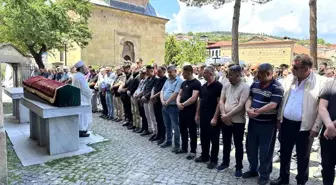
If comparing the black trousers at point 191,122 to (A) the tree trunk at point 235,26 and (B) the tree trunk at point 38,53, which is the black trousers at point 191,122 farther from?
(B) the tree trunk at point 38,53

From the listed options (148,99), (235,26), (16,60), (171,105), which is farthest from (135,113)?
(16,60)

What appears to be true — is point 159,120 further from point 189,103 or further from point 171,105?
point 189,103

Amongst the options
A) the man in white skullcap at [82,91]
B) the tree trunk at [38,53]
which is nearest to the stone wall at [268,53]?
the tree trunk at [38,53]

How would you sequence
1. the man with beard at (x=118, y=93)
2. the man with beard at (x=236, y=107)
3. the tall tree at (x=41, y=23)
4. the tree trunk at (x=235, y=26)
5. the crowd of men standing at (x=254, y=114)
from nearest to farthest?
the crowd of men standing at (x=254, y=114), the man with beard at (x=236, y=107), the man with beard at (x=118, y=93), the tree trunk at (x=235, y=26), the tall tree at (x=41, y=23)

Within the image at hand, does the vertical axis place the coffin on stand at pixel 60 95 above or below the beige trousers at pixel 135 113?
above

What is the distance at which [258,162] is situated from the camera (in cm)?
477

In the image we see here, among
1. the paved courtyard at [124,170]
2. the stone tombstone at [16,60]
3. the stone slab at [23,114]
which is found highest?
the stone tombstone at [16,60]

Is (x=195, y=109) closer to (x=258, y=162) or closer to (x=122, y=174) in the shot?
(x=258, y=162)

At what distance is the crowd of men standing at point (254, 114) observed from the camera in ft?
12.3

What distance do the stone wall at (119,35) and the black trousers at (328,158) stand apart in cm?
2596

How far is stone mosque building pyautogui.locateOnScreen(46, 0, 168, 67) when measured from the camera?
27906 mm

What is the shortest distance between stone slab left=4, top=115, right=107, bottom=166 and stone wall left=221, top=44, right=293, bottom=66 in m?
40.6

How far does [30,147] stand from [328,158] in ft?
18.8

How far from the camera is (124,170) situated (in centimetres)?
486
